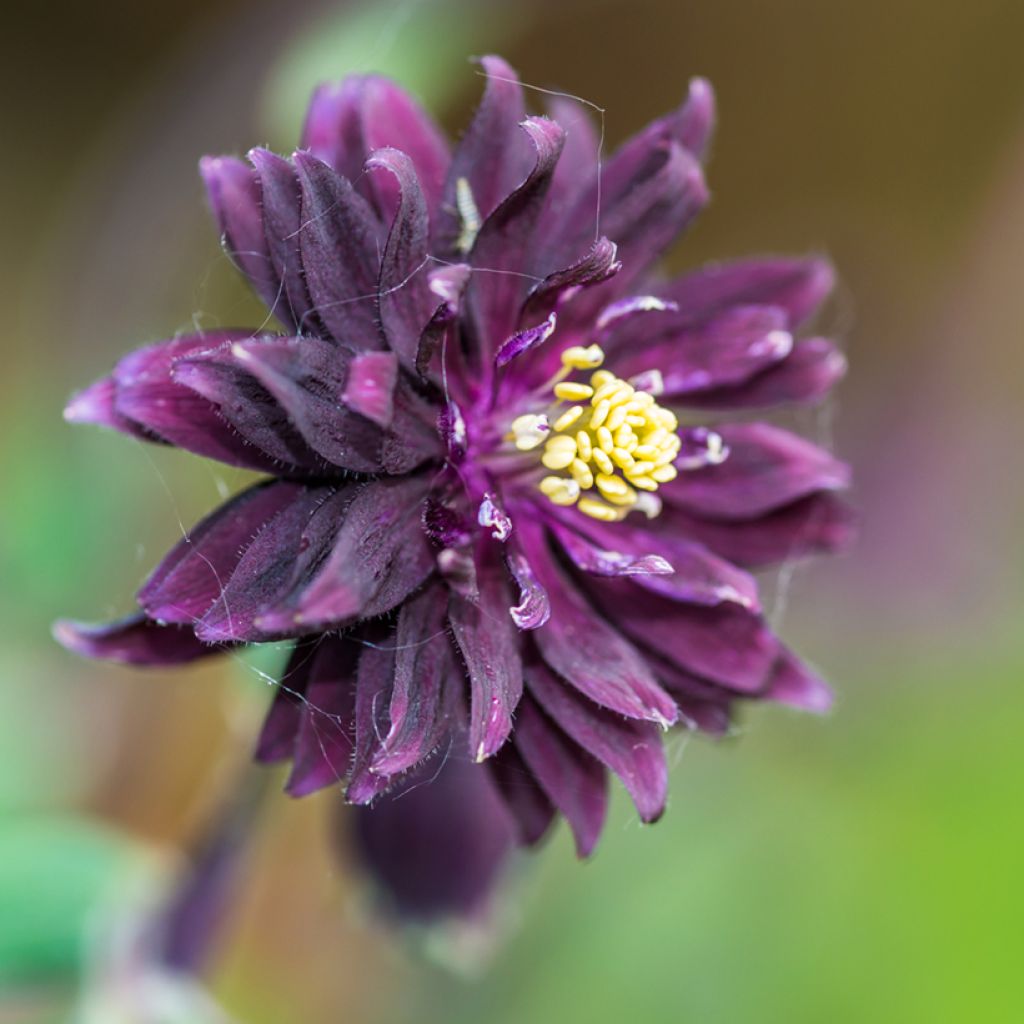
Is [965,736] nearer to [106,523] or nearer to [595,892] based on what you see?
[595,892]

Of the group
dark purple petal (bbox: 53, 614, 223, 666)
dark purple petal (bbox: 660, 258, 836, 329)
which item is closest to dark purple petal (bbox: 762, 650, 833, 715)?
dark purple petal (bbox: 660, 258, 836, 329)

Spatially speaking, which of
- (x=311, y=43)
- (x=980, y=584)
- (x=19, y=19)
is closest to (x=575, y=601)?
(x=311, y=43)

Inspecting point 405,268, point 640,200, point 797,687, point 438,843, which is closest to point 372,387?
point 405,268

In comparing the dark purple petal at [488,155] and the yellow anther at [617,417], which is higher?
the dark purple petal at [488,155]

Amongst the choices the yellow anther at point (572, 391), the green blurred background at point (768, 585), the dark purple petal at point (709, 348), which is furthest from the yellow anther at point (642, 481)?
the green blurred background at point (768, 585)

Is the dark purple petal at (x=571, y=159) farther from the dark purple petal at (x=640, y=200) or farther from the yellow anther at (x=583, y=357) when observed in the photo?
the yellow anther at (x=583, y=357)
